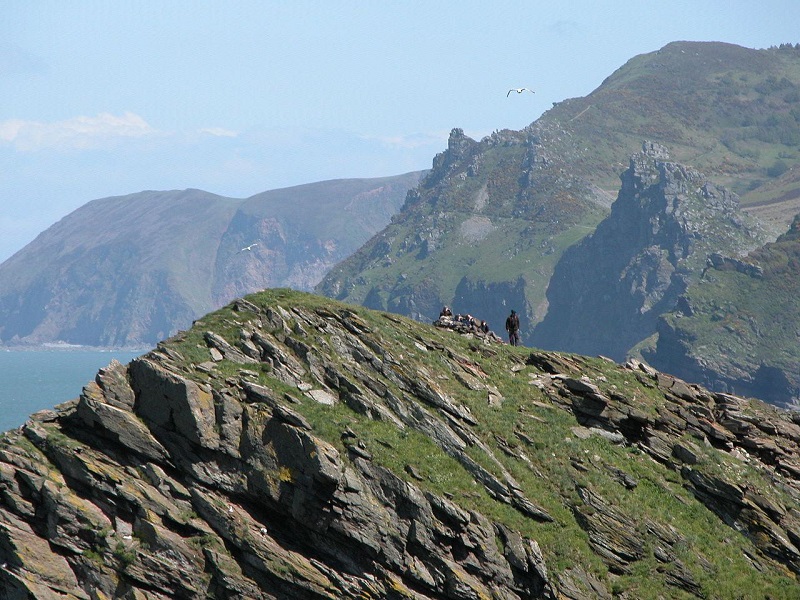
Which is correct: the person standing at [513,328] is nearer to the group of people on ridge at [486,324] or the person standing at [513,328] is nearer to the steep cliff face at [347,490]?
the group of people on ridge at [486,324]

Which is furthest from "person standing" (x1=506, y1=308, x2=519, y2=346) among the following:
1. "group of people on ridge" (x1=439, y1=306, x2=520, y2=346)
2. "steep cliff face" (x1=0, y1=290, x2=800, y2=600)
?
"steep cliff face" (x1=0, y1=290, x2=800, y2=600)

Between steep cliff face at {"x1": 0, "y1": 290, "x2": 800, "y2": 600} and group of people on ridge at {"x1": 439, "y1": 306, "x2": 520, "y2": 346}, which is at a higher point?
group of people on ridge at {"x1": 439, "y1": 306, "x2": 520, "y2": 346}

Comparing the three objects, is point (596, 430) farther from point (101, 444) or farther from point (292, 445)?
point (101, 444)

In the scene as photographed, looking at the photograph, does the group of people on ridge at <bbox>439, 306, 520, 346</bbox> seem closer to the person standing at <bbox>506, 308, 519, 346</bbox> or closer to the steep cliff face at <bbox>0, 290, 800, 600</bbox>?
the person standing at <bbox>506, 308, 519, 346</bbox>

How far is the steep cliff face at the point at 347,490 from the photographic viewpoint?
3975 centimetres

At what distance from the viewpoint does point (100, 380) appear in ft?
144

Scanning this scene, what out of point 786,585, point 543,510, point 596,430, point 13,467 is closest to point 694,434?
point 596,430

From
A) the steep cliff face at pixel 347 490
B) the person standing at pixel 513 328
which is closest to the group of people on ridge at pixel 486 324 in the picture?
the person standing at pixel 513 328

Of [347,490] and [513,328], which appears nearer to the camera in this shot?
[347,490]

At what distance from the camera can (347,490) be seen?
4103 cm

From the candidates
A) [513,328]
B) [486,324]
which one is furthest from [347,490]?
[513,328]

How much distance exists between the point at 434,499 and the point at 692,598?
37.9ft

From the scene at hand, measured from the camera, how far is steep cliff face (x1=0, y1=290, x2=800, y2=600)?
3975 cm

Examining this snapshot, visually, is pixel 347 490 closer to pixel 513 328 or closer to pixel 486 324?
pixel 486 324
